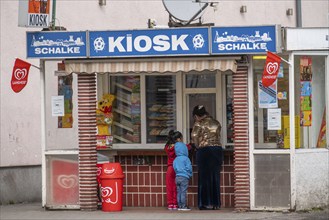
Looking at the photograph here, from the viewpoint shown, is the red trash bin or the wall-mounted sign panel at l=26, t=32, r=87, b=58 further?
the red trash bin

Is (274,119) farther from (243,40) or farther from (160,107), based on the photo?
(160,107)

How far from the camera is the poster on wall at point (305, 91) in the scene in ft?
67.5

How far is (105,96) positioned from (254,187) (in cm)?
381

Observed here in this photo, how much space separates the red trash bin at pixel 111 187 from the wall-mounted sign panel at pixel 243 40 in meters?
2.97

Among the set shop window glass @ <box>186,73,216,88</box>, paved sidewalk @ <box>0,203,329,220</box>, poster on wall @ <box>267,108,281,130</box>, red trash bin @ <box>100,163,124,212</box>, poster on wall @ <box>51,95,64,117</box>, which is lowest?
paved sidewalk @ <box>0,203,329,220</box>

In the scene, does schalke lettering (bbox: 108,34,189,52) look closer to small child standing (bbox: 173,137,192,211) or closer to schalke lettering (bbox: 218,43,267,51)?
schalke lettering (bbox: 218,43,267,51)

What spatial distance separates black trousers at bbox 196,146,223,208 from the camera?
20812mm

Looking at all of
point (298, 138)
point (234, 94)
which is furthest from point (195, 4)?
point (298, 138)

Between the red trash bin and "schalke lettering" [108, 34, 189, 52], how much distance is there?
2.26 metres

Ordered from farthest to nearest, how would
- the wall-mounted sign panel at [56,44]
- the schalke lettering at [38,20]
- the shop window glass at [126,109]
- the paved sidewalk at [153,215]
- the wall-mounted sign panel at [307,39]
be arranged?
the shop window glass at [126,109] < the wall-mounted sign panel at [56,44] < the schalke lettering at [38,20] < the wall-mounted sign panel at [307,39] < the paved sidewalk at [153,215]

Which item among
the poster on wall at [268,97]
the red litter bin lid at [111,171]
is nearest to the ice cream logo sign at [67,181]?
the red litter bin lid at [111,171]

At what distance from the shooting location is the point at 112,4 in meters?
27.6

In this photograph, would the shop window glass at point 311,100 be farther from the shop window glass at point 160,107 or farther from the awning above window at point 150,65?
the shop window glass at point 160,107

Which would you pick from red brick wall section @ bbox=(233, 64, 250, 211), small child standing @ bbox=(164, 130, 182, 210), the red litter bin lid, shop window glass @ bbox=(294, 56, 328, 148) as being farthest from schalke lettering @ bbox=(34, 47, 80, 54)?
shop window glass @ bbox=(294, 56, 328, 148)
